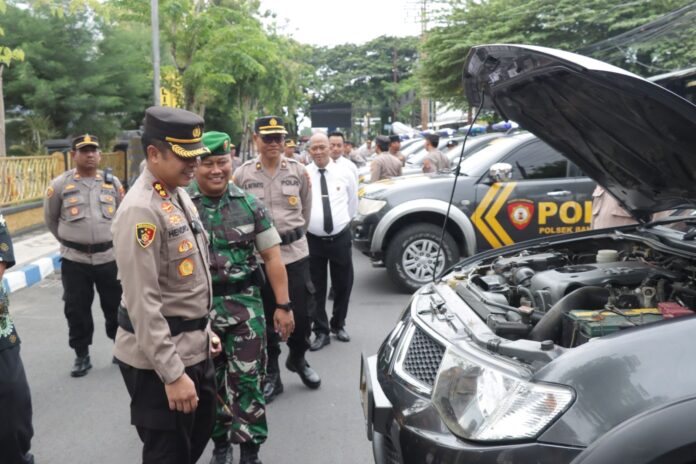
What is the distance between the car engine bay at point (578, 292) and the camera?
2.32 metres

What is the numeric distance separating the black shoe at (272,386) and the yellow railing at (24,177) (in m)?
8.16

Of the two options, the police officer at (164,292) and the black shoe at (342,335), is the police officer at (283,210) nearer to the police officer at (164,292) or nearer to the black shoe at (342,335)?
the black shoe at (342,335)

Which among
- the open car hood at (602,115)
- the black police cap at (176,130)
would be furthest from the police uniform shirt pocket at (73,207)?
the open car hood at (602,115)

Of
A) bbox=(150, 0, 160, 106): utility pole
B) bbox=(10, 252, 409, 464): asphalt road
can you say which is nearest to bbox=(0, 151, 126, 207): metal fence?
bbox=(150, 0, 160, 106): utility pole

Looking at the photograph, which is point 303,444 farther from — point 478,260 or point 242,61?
point 242,61

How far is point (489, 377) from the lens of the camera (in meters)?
2.01

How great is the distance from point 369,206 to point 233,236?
402cm

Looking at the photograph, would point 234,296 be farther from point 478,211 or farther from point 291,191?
point 478,211

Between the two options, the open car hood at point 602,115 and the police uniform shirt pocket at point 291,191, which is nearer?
the open car hood at point 602,115

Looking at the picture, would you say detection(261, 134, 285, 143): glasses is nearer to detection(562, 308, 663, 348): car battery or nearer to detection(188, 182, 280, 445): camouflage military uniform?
detection(188, 182, 280, 445): camouflage military uniform

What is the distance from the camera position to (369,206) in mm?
7250

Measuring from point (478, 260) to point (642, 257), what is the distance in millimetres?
818

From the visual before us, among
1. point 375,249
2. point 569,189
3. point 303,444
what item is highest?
point 569,189

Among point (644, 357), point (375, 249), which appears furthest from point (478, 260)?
point (375, 249)
